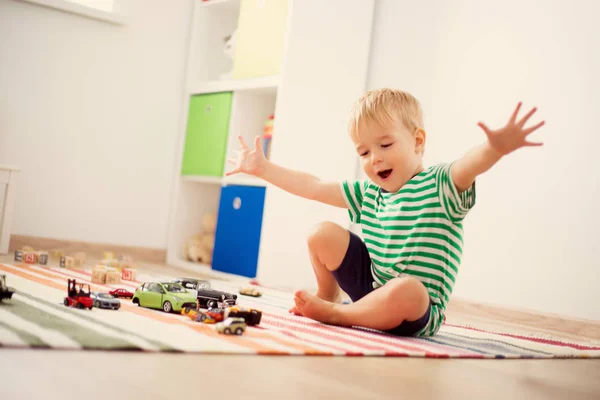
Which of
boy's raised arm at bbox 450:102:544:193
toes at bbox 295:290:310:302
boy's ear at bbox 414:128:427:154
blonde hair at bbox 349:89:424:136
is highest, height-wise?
blonde hair at bbox 349:89:424:136

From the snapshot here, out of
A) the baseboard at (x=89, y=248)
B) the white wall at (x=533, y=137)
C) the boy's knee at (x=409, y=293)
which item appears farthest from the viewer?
the baseboard at (x=89, y=248)

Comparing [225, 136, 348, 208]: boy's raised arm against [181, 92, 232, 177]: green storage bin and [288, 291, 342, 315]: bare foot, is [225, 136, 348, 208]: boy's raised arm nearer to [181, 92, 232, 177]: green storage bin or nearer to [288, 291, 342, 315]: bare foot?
[288, 291, 342, 315]: bare foot

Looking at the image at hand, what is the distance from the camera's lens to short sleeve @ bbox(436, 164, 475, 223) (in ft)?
4.06

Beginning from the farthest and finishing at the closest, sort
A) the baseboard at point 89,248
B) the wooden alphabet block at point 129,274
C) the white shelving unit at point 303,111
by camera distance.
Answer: the baseboard at point 89,248, the white shelving unit at point 303,111, the wooden alphabet block at point 129,274

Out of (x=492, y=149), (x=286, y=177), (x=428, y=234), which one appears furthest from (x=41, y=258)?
(x=492, y=149)

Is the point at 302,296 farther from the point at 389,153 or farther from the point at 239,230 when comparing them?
the point at 239,230

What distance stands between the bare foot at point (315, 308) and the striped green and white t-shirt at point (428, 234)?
136mm

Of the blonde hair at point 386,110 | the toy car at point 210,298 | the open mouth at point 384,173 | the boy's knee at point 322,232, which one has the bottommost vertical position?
the toy car at point 210,298

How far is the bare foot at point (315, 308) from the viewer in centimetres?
126

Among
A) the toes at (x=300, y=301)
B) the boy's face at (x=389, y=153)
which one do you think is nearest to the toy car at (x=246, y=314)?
the toes at (x=300, y=301)

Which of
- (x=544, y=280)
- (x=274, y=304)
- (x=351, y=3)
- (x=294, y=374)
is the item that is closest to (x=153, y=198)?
(x=351, y=3)

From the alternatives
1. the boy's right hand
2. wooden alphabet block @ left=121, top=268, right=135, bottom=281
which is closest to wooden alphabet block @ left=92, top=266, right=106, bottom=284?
wooden alphabet block @ left=121, top=268, right=135, bottom=281

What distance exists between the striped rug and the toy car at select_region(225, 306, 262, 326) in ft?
0.08

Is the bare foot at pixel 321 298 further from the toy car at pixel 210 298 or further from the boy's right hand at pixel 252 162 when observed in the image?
the boy's right hand at pixel 252 162
